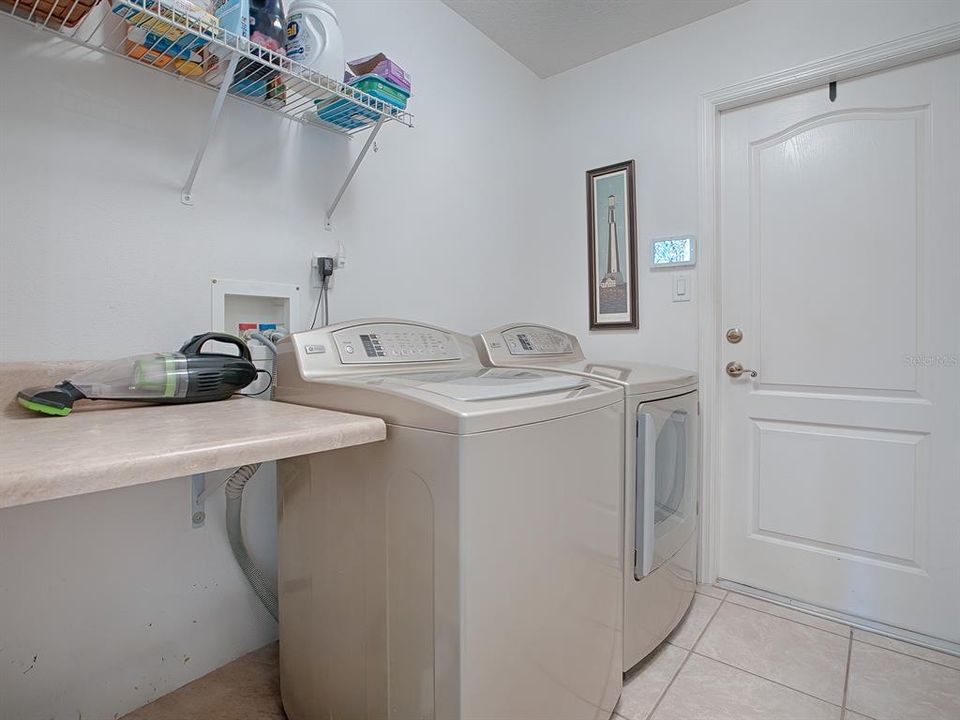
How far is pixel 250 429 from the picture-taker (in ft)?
2.72

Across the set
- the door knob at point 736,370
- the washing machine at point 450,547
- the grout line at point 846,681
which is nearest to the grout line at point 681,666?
the washing machine at point 450,547

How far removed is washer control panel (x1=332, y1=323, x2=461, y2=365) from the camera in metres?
1.34

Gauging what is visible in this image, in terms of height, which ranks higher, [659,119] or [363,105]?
[659,119]

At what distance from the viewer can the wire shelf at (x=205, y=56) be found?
101 cm

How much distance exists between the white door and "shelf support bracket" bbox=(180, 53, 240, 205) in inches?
73.5

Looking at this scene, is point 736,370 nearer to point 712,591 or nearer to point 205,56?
point 712,591

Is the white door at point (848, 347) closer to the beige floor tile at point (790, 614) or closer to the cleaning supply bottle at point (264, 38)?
the beige floor tile at point (790, 614)

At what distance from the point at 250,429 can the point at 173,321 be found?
2.13 ft

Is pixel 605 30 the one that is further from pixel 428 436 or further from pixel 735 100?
pixel 428 436

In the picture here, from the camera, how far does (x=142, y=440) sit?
2.39 ft

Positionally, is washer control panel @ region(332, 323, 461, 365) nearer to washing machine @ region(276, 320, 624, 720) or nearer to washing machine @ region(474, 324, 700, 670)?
washing machine @ region(276, 320, 624, 720)

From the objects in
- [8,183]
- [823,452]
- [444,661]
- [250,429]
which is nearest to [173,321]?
[8,183]

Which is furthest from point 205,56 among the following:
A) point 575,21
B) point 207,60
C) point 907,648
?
point 907,648

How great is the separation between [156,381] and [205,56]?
31.3 inches
